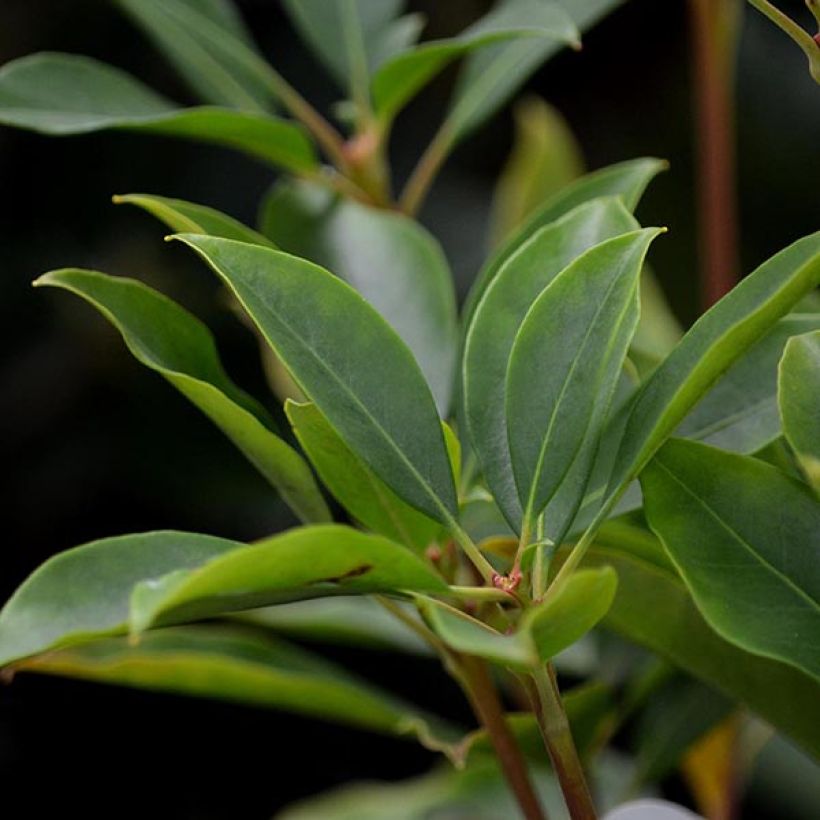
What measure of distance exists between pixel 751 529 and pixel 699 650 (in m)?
0.14

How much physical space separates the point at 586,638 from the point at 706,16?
401 mm

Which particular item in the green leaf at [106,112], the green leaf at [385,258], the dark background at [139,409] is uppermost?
the green leaf at [106,112]

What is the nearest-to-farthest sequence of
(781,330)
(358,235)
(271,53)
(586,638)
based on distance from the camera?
(781,330) → (358,235) → (586,638) → (271,53)

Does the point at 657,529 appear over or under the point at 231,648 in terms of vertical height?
over

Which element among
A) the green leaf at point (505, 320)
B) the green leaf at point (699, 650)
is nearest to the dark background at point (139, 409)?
the green leaf at point (699, 650)

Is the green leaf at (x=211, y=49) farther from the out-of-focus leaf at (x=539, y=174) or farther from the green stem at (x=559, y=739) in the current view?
the green stem at (x=559, y=739)

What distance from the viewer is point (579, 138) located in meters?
1.67

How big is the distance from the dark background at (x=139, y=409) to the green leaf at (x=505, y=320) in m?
0.88

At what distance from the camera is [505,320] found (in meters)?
0.50

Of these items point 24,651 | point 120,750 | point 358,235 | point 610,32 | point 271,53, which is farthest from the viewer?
point 610,32

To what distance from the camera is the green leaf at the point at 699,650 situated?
1.81ft

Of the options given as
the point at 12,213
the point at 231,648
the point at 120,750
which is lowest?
the point at 120,750

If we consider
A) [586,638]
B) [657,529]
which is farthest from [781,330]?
[586,638]

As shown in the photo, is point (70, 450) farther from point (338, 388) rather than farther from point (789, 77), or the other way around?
point (338, 388)
